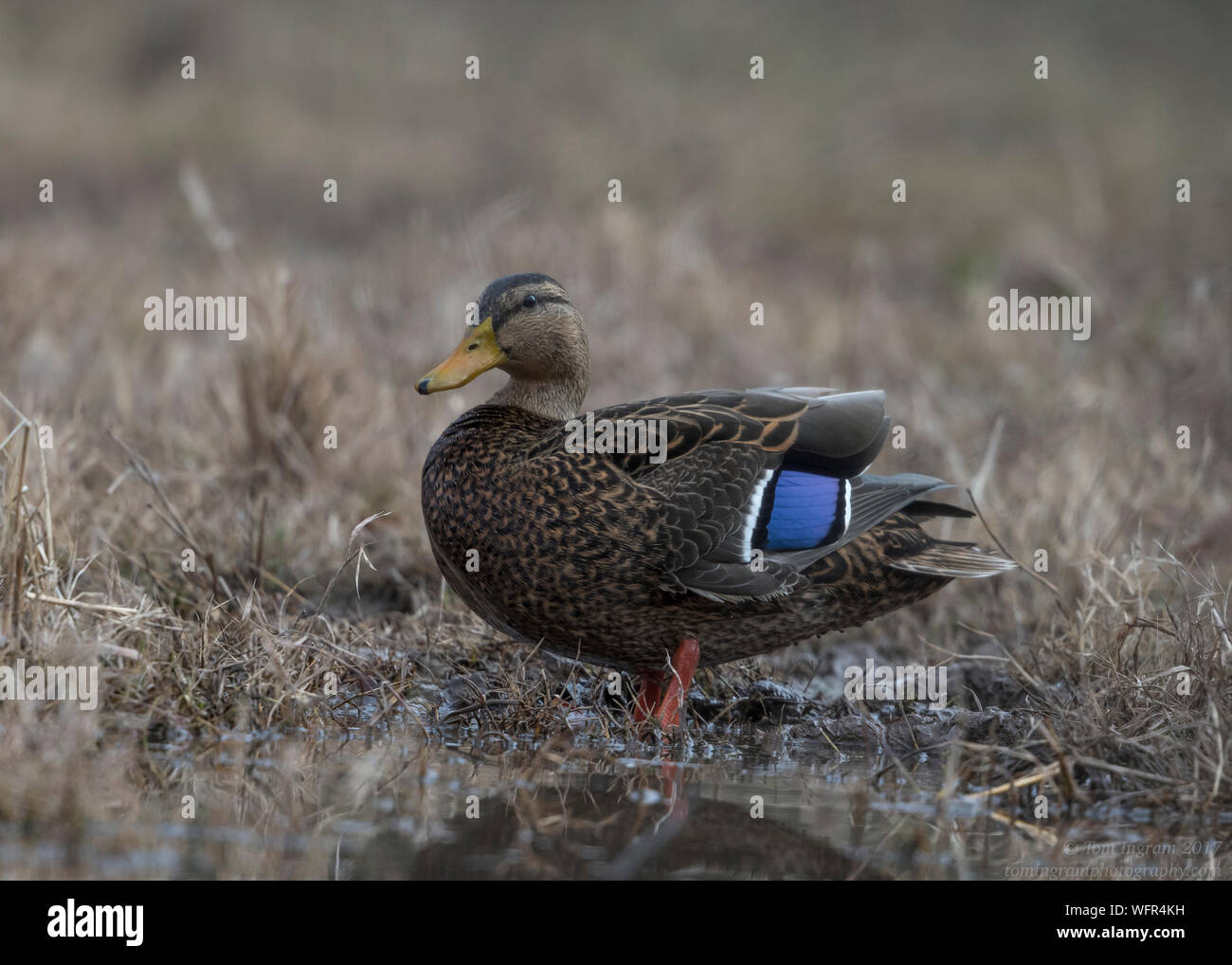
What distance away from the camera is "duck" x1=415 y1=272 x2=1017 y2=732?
161 inches

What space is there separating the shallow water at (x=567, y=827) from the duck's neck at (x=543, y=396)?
1.15 metres

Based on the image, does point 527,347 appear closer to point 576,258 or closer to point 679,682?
point 679,682

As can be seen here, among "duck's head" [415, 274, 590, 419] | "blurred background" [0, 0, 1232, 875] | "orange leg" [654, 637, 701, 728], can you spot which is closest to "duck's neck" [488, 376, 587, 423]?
"duck's head" [415, 274, 590, 419]

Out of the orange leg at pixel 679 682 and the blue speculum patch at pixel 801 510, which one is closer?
the orange leg at pixel 679 682

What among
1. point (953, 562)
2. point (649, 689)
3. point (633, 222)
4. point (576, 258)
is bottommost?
point (649, 689)

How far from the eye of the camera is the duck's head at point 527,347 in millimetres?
4492

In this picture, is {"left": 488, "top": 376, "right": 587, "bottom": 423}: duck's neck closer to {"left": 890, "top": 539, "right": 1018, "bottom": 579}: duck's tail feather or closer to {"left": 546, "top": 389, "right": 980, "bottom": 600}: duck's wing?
{"left": 546, "top": 389, "right": 980, "bottom": 600}: duck's wing

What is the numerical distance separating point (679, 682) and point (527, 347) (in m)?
1.12

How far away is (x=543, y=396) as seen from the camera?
4676 millimetres

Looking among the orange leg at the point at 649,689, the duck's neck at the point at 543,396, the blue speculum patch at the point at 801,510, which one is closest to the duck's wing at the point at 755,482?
the blue speculum patch at the point at 801,510

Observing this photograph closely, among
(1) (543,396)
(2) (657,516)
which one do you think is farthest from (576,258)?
(2) (657,516)

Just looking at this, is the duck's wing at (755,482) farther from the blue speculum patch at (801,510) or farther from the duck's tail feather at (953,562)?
the duck's tail feather at (953,562)

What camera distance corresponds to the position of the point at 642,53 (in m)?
16.2

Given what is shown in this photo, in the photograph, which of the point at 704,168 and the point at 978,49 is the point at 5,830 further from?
the point at 978,49
